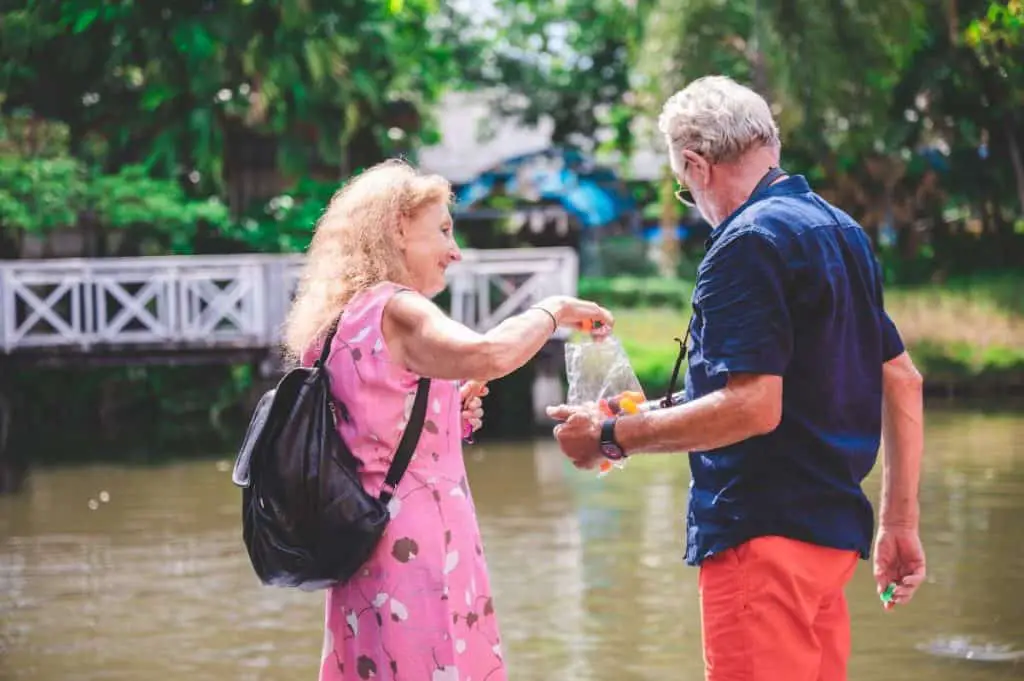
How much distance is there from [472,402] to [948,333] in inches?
787

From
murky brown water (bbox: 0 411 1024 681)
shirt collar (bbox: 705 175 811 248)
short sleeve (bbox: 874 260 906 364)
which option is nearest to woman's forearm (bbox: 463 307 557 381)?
shirt collar (bbox: 705 175 811 248)

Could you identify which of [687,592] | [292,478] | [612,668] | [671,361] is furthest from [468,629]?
[671,361]

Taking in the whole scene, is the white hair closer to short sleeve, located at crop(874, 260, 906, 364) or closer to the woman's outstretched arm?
short sleeve, located at crop(874, 260, 906, 364)

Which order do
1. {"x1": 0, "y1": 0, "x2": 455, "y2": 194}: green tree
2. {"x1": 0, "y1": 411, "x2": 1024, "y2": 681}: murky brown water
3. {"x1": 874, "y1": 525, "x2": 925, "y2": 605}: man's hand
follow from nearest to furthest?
{"x1": 874, "y1": 525, "x2": 925, "y2": 605}: man's hand < {"x1": 0, "y1": 411, "x2": 1024, "y2": 681}: murky brown water < {"x1": 0, "y1": 0, "x2": 455, "y2": 194}: green tree

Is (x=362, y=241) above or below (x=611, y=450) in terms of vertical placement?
above

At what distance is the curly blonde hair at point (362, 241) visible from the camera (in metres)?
3.75

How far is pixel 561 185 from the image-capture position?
32.9 meters

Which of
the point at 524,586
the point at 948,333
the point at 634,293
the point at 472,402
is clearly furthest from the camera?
the point at 634,293

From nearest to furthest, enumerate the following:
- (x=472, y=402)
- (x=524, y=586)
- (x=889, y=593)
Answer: (x=889, y=593)
(x=472, y=402)
(x=524, y=586)

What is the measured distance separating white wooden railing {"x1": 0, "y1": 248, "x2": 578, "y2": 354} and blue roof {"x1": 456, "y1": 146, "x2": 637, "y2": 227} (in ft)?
41.2

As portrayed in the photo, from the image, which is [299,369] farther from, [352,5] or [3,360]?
[352,5]

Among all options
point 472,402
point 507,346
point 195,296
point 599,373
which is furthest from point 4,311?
point 507,346

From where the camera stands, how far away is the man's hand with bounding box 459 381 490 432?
424cm

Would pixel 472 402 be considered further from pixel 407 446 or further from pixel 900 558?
pixel 900 558
